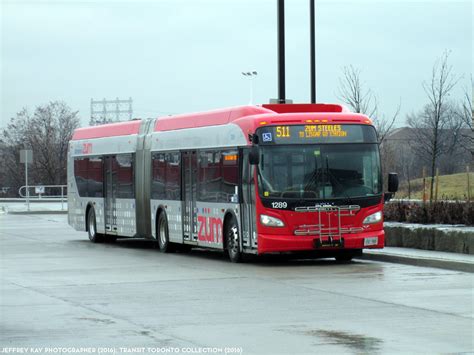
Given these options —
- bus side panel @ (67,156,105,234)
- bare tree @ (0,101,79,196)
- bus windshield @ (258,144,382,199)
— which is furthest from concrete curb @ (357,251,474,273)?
bare tree @ (0,101,79,196)

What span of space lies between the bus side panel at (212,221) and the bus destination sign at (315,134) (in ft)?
5.48

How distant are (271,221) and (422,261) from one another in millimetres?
2906

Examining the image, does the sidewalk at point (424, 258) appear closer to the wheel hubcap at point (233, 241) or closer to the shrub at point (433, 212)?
the shrub at point (433, 212)

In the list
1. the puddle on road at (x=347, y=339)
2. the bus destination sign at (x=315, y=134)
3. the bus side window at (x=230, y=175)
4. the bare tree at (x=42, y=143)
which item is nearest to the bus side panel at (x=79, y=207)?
the bus side window at (x=230, y=175)

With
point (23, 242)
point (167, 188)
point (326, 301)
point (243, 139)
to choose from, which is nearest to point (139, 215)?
point (167, 188)

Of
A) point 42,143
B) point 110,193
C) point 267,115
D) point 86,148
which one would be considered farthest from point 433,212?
point 42,143

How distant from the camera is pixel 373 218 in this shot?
72.0ft

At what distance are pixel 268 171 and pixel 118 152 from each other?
995 centimetres

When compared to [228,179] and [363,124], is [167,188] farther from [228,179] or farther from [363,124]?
[363,124]

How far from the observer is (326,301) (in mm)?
15203

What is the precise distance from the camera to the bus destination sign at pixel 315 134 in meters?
21.8

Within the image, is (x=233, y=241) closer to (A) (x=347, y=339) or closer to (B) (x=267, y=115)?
(B) (x=267, y=115)

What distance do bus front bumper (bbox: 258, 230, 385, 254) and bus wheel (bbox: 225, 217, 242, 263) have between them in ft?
4.15

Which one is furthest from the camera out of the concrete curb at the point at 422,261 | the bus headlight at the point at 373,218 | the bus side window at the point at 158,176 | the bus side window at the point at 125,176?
the bus side window at the point at 125,176
